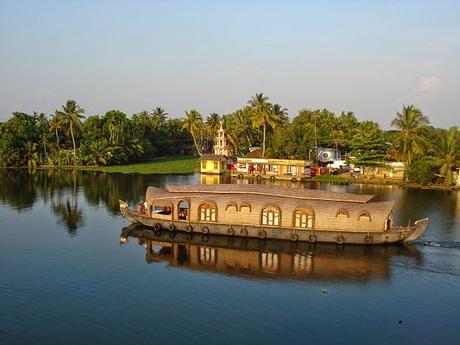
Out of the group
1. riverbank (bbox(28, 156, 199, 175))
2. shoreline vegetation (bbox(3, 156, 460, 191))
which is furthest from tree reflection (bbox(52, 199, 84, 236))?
shoreline vegetation (bbox(3, 156, 460, 191))

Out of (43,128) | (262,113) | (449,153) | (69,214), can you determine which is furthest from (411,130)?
(43,128)

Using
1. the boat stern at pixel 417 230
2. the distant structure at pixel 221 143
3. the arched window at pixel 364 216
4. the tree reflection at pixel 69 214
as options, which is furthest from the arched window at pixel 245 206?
the distant structure at pixel 221 143

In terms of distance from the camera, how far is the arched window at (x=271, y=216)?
2658cm

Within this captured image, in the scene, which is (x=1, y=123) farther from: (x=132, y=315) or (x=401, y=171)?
(x=132, y=315)

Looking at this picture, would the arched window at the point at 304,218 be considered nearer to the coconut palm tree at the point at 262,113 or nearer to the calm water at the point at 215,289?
the calm water at the point at 215,289

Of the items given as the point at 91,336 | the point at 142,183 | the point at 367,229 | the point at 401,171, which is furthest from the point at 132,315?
the point at 401,171

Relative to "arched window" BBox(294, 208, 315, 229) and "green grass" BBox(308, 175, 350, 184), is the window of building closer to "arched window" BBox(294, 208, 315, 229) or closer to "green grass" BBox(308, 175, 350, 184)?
"arched window" BBox(294, 208, 315, 229)

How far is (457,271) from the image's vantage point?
880 inches

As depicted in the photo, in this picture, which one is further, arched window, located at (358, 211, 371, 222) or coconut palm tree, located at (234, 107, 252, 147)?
coconut palm tree, located at (234, 107, 252, 147)

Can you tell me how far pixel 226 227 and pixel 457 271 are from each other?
464 inches

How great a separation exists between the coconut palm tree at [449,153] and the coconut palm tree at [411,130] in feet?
9.07

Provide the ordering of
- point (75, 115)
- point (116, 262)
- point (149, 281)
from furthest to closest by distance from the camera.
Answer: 1. point (75, 115)
2. point (116, 262)
3. point (149, 281)

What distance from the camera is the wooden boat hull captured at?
2555 centimetres

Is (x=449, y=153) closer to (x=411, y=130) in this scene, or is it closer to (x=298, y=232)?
(x=411, y=130)
